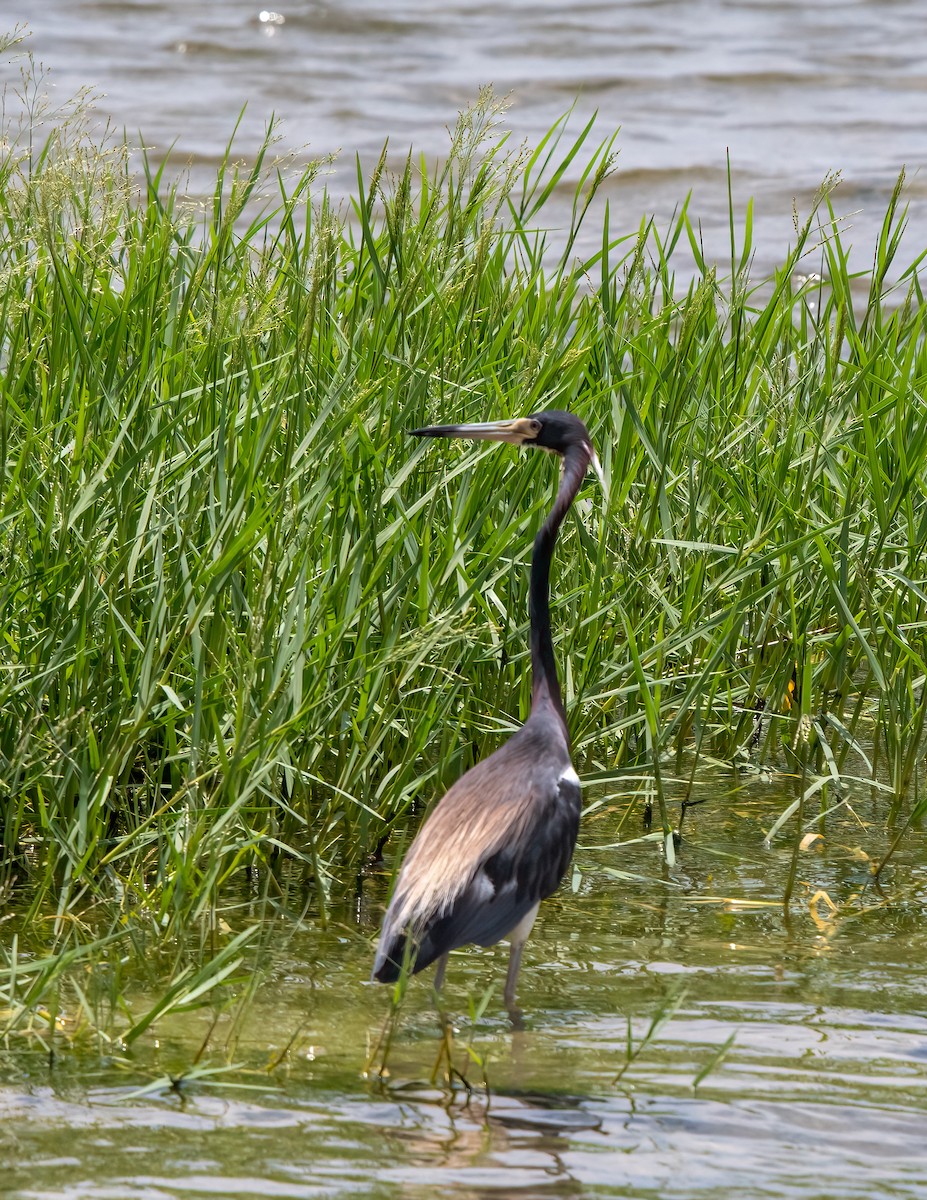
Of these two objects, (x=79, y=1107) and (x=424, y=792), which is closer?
(x=79, y=1107)

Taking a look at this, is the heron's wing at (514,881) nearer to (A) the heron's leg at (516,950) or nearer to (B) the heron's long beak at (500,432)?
(A) the heron's leg at (516,950)

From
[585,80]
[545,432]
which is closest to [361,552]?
[545,432]

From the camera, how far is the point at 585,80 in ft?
52.3

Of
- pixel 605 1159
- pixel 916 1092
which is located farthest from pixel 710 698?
pixel 605 1159

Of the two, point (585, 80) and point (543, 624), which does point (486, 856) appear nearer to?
point (543, 624)

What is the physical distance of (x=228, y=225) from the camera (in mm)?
3869

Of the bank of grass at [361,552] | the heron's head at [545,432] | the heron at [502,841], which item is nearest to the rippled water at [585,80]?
the bank of grass at [361,552]

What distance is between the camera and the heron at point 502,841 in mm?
3318

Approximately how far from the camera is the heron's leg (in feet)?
11.3

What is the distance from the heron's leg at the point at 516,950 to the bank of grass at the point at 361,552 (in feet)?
1.54

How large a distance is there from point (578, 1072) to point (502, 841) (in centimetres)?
50

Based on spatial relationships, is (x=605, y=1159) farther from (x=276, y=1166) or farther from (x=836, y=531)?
(x=836, y=531)

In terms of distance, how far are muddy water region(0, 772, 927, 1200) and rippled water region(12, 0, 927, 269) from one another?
25.3ft

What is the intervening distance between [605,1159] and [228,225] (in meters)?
2.15
